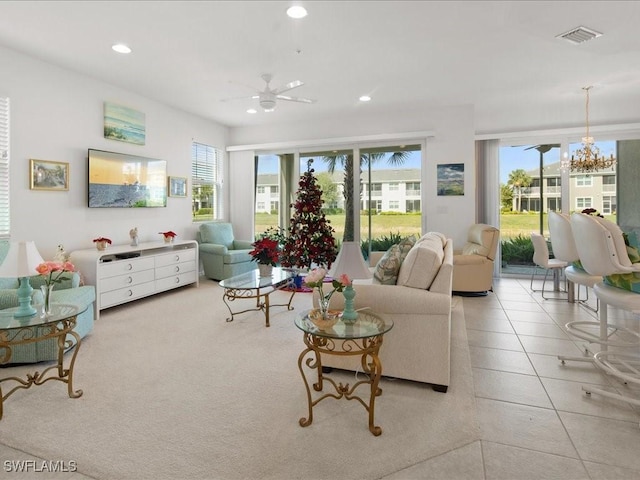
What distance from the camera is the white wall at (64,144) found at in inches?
150

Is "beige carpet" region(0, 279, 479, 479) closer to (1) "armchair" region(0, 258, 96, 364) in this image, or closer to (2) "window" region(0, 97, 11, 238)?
(1) "armchair" region(0, 258, 96, 364)

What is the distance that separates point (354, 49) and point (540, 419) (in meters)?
3.58

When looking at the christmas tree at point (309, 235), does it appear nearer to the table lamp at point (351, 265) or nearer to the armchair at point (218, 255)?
the armchair at point (218, 255)

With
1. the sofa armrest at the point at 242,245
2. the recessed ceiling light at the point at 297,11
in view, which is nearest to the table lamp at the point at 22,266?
the recessed ceiling light at the point at 297,11

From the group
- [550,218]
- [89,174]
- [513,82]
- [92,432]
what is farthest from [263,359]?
[513,82]

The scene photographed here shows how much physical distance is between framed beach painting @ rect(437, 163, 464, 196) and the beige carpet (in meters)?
3.42

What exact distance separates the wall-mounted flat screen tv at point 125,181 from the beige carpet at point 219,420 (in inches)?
90.9

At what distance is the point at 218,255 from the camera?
5.95m

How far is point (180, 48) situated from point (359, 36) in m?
1.84

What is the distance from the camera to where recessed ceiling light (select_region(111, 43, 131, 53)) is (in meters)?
3.66

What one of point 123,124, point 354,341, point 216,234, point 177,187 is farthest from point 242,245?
point 354,341

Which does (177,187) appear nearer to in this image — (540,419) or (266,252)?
(266,252)

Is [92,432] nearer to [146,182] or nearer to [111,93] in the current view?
[146,182]

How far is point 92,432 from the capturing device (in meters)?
1.95
